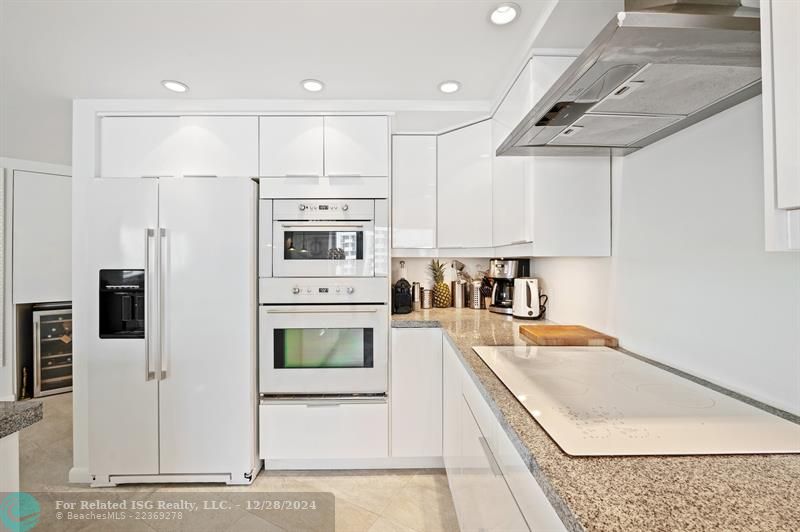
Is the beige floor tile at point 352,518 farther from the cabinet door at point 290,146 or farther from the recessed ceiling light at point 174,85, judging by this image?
the recessed ceiling light at point 174,85

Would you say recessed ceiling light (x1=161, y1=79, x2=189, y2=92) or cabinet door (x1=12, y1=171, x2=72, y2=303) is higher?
recessed ceiling light (x1=161, y1=79, x2=189, y2=92)

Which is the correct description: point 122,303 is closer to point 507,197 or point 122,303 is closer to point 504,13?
point 507,197

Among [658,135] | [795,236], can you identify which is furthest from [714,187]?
[795,236]

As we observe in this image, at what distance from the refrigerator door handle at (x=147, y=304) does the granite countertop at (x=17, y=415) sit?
1.10 meters

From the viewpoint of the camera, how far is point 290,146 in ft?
6.94

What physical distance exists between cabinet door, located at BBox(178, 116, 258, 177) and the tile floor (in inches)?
75.0

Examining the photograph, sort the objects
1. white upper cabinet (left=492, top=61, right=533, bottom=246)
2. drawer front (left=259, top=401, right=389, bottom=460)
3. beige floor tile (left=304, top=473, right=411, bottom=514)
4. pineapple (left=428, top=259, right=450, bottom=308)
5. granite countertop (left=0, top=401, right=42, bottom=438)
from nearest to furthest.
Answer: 1. granite countertop (left=0, top=401, right=42, bottom=438)
2. white upper cabinet (left=492, top=61, right=533, bottom=246)
3. beige floor tile (left=304, top=473, right=411, bottom=514)
4. drawer front (left=259, top=401, right=389, bottom=460)
5. pineapple (left=428, top=259, right=450, bottom=308)

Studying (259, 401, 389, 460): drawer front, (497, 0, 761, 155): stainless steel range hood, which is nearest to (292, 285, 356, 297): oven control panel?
(259, 401, 389, 460): drawer front

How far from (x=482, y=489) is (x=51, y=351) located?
4.49 metres

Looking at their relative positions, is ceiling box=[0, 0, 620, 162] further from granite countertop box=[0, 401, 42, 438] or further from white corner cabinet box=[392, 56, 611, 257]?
granite countertop box=[0, 401, 42, 438]

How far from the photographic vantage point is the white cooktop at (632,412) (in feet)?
2.28

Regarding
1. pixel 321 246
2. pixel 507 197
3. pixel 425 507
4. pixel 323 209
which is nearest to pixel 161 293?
pixel 321 246

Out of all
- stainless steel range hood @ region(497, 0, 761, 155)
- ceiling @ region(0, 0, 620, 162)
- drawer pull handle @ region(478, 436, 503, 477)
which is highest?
ceiling @ region(0, 0, 620, 162)

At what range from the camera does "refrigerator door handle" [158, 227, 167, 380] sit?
195 centimetres
